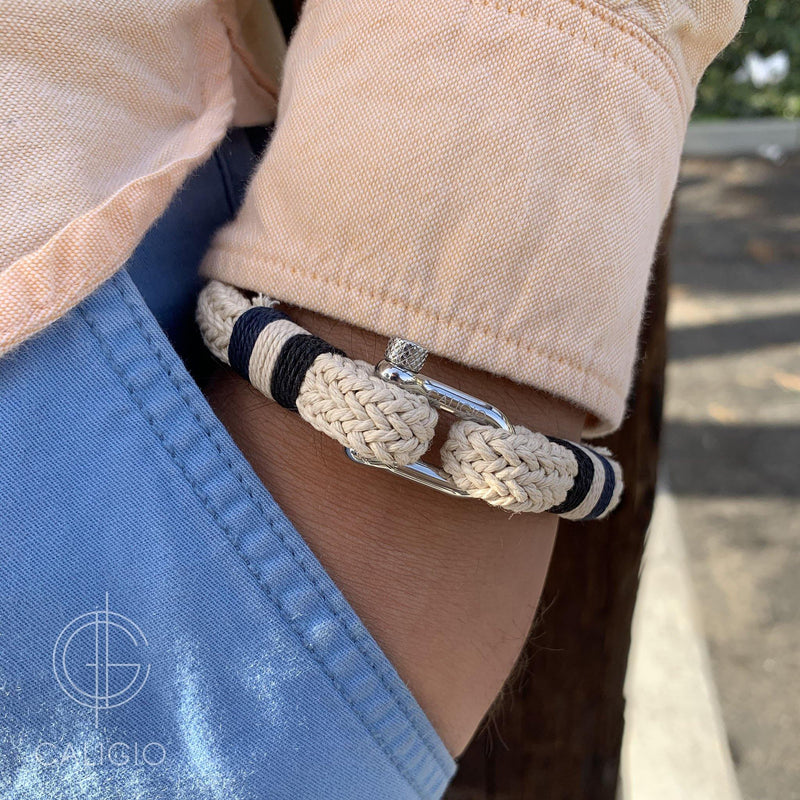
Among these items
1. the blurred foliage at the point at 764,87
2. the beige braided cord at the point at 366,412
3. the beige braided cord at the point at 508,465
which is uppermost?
the beige braided cord at the point at 366,412

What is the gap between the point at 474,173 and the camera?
0.56 metres

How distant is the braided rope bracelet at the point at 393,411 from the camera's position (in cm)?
55

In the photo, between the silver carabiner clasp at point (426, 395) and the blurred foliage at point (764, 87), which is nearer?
the silver carabiner clasp at point (426, 395)

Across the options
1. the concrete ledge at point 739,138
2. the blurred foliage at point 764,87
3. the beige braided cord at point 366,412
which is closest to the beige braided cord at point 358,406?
the beige braided cord at point 366,412

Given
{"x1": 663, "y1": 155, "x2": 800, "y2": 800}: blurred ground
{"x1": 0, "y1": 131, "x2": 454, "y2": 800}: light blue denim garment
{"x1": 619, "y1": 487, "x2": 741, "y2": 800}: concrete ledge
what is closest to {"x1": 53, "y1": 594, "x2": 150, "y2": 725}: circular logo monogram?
{"x1": 0, "y1": 131, "x2": 454, "y2": 800}: light blue denim garment

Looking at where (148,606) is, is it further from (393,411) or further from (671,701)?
(671,701)

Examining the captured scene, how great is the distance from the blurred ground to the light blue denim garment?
1.67m

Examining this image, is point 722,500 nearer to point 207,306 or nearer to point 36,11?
point 207,306

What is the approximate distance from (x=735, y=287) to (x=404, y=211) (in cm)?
290

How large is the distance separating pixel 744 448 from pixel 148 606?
235cm

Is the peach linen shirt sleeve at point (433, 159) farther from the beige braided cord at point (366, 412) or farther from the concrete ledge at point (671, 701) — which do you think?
the concrete ledge at point (671, 701)

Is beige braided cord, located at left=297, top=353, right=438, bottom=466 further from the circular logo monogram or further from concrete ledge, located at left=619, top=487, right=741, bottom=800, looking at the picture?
concrete ledge, located at left=619, top=487, right=741, bottom=800

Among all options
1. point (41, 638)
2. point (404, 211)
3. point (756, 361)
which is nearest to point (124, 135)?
point (404, 211)

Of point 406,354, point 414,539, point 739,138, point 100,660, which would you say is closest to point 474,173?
point 406,354
